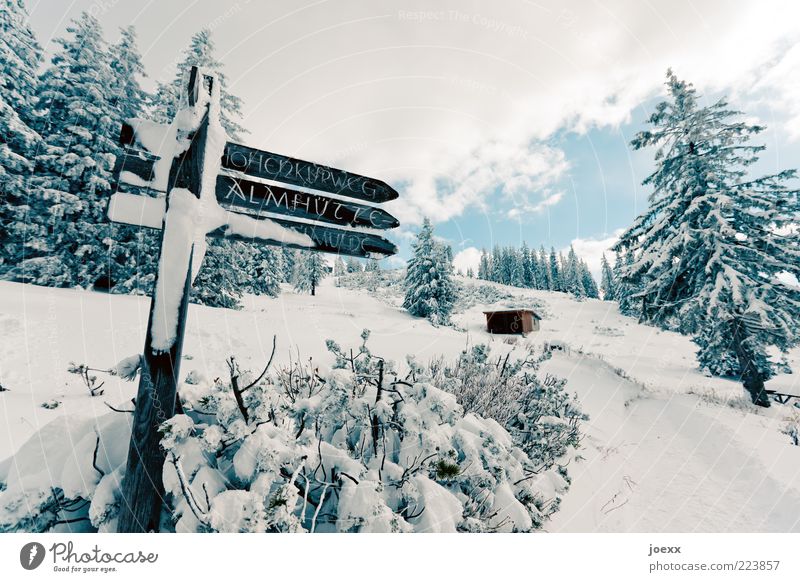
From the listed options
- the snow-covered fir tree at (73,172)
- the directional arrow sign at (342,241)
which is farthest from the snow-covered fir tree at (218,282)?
the directional arrow sign at (342,241)

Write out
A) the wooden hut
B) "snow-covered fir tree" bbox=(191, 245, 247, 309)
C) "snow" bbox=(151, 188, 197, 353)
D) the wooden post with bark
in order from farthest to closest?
the wooden hut < "snow-covered fir tree" bbox=(191, 245, 247, 309) < "snow" bbox=(151, 188, 197, 353) < the wooden post with bark

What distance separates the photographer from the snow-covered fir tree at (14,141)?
478 inches

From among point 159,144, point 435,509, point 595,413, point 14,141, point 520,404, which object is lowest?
point 595,413

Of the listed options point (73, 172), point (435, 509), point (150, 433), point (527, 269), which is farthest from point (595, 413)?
point (527, 269)

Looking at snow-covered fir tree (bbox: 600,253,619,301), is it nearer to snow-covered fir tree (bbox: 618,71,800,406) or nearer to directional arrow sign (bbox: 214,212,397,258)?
snow-covered fir tree (bbox: 618,71,800,406)

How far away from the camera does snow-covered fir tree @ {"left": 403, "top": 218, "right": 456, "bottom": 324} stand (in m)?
27.5

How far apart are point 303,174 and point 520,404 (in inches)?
145

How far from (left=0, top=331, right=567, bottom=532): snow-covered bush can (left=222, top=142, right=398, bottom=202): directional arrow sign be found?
1.50 metres

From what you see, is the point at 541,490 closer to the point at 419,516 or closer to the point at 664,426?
the point at 419,516

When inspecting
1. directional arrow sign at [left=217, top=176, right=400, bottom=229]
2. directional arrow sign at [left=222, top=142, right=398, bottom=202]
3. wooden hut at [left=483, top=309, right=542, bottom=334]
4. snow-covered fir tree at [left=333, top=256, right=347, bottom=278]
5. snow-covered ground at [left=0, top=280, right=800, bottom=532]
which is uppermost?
snow-covered fir tree at [left=333, top=256, right=347, bottom=278]

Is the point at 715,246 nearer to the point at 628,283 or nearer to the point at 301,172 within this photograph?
the point at 628,283
